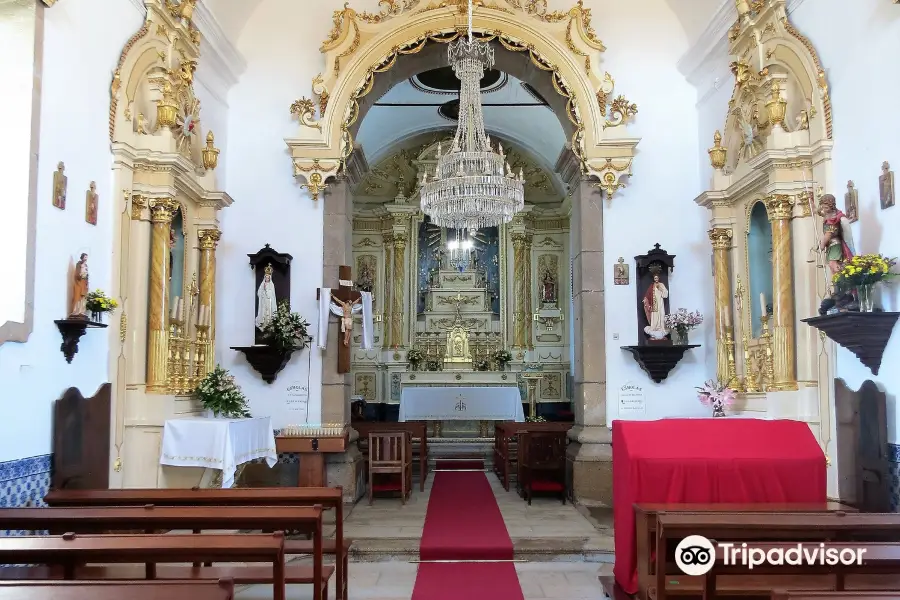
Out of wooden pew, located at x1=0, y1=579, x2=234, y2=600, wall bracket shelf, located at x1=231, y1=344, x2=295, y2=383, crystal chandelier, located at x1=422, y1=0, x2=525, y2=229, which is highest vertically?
crystal chandelier, located at x1=422, y1=0, x2=525, y2=229

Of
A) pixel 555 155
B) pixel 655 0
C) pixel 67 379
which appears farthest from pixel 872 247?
pixel 555 155

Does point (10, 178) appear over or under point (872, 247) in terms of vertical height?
over

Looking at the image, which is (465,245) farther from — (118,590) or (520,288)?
(118,590)

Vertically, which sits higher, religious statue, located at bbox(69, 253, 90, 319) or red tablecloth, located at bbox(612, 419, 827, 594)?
religious statue, located at bbox(69, 253, 90, 319)

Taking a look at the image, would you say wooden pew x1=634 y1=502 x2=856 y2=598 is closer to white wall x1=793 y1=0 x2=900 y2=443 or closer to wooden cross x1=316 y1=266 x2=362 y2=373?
white wall x1=793 y1=0 x2=900 y2=443

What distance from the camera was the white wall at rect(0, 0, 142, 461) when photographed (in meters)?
5.00

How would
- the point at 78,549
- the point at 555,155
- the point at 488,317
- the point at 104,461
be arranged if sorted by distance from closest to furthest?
the point at 78,549, the point at 104,461, the point at 555,155, the point at 488,317

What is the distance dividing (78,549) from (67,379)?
9.47ft

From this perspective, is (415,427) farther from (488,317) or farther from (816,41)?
(816,41)

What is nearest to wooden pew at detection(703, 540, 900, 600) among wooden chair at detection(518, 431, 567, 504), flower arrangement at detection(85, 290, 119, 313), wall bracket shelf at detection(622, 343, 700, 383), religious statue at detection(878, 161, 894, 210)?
religious statue at detection(878, 161, 894, 210)

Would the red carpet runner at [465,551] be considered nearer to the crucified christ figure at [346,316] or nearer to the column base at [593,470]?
the column base at [593,470]

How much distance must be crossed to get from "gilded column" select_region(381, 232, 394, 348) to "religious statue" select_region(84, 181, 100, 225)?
8.25 metres

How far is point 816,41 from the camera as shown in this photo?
255 inches

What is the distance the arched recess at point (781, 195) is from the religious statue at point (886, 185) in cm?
78
